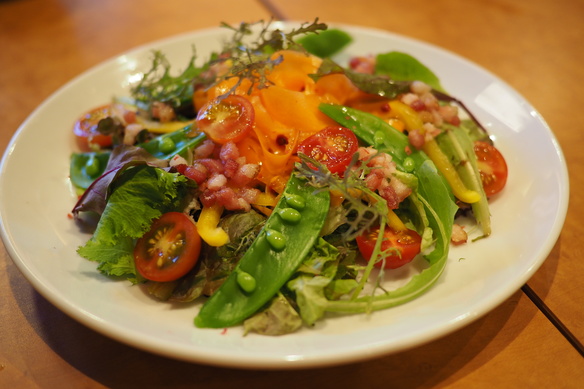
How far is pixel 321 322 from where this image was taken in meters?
2.27

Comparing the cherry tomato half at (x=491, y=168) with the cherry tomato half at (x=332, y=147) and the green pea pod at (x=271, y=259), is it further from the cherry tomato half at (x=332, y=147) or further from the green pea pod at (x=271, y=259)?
the green pea pod at (x=271, y=259)

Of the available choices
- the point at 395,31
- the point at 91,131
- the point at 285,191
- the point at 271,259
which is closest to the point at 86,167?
the point at 91,131

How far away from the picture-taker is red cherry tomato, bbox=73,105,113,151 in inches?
133

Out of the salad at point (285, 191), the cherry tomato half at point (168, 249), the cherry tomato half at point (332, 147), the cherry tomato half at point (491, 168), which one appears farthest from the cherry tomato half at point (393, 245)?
the cherry tomato half at point (168, 249)

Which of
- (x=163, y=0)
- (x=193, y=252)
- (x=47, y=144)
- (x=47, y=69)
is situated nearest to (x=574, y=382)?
(x=193, y=252)

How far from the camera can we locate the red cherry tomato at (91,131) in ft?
11.1

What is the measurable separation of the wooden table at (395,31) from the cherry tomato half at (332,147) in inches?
41.1

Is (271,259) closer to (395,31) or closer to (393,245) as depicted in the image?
(393,245)

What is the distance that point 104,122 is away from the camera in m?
3.29

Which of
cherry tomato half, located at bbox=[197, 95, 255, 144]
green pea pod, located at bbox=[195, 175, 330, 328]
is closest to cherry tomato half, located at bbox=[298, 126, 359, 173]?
green pea pod, located at bbox=[195, 175, 330, 328]

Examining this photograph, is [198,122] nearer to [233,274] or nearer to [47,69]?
[233,274]

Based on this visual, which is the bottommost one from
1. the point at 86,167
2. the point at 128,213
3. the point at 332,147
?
the point at 86,167

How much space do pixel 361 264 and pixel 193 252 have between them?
0.93 metres

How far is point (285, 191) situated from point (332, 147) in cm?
40
